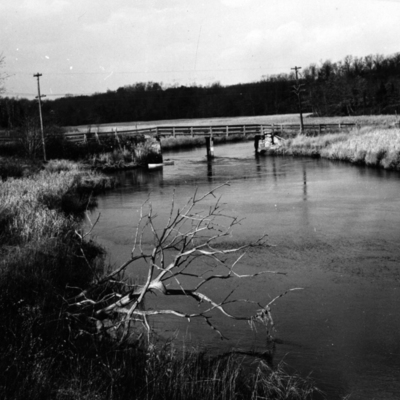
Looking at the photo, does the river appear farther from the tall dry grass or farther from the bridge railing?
the bridge railing

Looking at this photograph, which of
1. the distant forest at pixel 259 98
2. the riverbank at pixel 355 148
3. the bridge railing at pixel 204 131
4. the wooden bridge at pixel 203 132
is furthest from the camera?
the distant forest at pixel 259 98

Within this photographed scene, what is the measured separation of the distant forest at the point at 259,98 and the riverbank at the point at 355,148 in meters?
43.9

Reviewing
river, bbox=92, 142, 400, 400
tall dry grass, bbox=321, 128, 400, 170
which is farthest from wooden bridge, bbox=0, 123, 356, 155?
river, bbox=92, 142, 400, 400

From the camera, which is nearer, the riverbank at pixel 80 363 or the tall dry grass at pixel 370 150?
the riverbank at pixel 80 363

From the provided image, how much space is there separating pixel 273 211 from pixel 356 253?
5.83 meters

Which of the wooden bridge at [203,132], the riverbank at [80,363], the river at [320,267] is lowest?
the river at [320,267]

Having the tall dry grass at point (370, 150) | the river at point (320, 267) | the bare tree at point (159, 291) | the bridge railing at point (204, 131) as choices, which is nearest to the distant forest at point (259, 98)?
the bridge railing at point (204, 131)

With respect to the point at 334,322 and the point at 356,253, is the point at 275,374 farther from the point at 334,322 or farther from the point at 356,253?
the point at 356,253

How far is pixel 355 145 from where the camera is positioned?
34.6 m

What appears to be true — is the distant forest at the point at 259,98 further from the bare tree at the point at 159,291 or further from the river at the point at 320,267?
the bare tree at the point at 159,291

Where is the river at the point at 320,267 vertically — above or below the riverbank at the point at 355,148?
below

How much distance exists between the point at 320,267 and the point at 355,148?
77.7 feet

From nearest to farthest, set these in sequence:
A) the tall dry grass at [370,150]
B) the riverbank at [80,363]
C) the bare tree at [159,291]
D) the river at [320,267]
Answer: the riverbank at [80,363], the bare tree at [159,291], the river at [320,267], the tall dry grass at [370,150]

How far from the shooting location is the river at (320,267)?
7.61m
